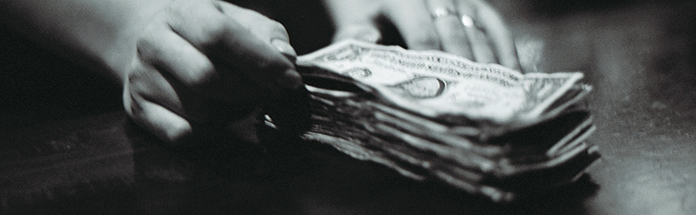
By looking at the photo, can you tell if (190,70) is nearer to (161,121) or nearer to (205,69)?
(205,69)

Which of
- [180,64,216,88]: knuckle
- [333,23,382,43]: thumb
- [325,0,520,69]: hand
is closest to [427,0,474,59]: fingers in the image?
[325,0,520,69]: hand

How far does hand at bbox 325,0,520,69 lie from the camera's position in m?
0.83

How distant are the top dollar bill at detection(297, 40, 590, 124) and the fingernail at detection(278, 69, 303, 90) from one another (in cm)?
3

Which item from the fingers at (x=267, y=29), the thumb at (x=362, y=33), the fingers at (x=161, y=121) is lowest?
the fingers at (x=161, y=121)

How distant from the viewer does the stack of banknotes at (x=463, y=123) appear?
1.29 ft

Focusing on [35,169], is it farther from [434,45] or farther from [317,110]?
[434,45]

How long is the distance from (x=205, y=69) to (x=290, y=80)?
0.10m

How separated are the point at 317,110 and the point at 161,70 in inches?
8.1

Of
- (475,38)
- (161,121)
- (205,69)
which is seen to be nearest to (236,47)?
(205,69)

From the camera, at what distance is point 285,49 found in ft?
1.77

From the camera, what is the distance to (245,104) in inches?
22.8

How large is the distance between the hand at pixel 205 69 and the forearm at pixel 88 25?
0.14 m

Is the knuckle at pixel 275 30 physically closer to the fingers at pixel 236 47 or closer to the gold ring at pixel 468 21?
the fingers at pixel 236 47

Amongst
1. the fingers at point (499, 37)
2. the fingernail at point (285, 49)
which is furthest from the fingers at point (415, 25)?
the fingernail at point (285, 49)
